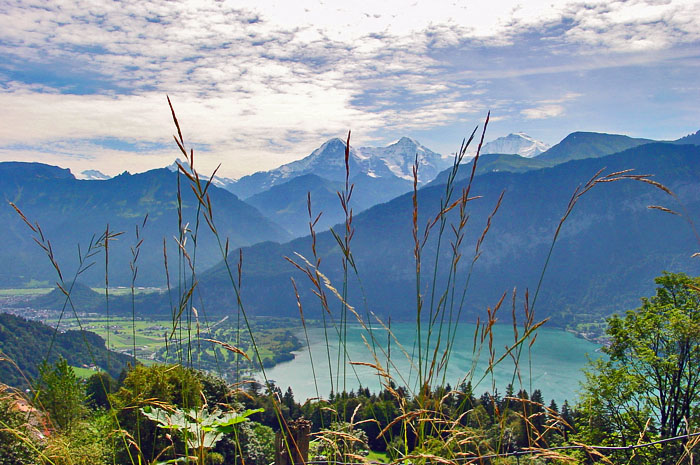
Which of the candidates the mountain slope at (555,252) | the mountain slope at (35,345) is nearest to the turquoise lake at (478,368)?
the mountain slope at (35,345)

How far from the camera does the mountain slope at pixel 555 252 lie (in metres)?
146

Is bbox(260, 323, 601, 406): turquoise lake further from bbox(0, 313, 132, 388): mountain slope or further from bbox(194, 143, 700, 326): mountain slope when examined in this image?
bbox(194, 143, 700, 326): mountain slope

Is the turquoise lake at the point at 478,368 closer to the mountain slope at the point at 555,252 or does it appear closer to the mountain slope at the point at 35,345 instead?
the mountain slope at the point at 35,345

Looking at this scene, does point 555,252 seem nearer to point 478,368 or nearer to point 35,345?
point 478,368

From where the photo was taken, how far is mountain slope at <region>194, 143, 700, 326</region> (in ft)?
479

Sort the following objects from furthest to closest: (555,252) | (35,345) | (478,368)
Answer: (555,252)
(478,368)
(35,345)

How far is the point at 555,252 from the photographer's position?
16312 centimetres

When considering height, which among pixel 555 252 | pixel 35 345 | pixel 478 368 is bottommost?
pixel 478 368

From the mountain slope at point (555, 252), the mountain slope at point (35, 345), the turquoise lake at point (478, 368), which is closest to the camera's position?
the turquoise lake at point (478, 368)

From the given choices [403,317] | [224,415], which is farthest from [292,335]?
[224,415]

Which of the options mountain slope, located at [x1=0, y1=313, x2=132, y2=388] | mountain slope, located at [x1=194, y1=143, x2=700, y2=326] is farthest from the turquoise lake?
mountain slope, located at [x1=194, y1=143, x2=700, y2=326]

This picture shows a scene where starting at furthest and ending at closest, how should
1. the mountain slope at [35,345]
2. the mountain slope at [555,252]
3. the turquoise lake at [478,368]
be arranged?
1. the mountain slope at [555,252]
2. the mountain slope at [35,345]
3. the turquoise lake at [478,368]

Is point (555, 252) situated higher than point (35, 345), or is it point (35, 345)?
point (555, 252)

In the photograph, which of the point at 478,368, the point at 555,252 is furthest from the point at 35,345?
the point at 555,252
